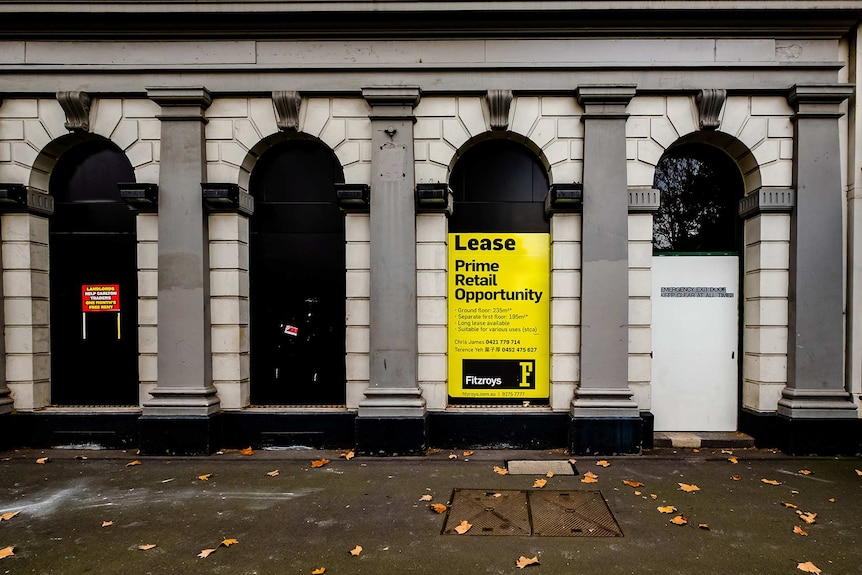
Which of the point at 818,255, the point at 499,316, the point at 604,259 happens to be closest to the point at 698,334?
the point at 818,255

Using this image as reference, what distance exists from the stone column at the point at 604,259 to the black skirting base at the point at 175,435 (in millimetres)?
5448

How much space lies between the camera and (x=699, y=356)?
7.20 meters

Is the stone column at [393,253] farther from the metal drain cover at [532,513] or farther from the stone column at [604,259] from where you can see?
the stone column at [604,259]

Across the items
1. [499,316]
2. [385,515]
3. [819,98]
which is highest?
[819,98]

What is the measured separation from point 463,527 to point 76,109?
318 inches

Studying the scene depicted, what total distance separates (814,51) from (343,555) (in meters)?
9.30

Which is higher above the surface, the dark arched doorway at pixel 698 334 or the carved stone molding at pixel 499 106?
the carved stone molding at pixel 499 106

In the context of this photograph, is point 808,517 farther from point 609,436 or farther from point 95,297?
point 95,297

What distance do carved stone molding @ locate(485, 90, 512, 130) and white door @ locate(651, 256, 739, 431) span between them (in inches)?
154

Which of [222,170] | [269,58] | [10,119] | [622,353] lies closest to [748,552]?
[622,353]

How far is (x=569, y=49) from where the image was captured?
677cm

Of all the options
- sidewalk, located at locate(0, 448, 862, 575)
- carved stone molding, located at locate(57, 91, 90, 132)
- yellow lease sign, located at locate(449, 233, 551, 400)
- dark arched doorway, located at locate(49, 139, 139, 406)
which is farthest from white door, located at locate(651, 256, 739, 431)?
carved stone molding, located at locate(57, 91, 90, 132)

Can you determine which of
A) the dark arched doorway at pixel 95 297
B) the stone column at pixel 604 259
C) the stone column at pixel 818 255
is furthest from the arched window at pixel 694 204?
the dark arched doorway at pixel 95 297

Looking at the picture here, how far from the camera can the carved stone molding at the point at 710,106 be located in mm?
6660
